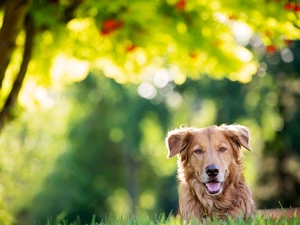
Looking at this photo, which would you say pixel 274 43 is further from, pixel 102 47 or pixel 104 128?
pixel 104 128

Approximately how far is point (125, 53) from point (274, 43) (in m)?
2.80

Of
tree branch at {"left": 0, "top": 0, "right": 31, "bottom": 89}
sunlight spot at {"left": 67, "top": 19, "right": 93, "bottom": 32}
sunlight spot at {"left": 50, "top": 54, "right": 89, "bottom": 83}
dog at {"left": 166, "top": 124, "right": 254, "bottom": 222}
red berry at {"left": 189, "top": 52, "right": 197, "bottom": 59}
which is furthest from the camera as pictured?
sunlight spot at {"left": 50, "top": 54, "right": 89, "bottom": 83}

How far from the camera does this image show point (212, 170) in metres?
7.96

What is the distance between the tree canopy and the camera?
12.1 metres

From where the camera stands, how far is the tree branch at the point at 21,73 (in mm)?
13258

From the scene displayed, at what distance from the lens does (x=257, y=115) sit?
109ft

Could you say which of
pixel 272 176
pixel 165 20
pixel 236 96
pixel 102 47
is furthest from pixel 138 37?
pixel 236 96

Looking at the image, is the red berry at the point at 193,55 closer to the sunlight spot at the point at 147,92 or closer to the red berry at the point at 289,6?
the red berry at the point at 289,6

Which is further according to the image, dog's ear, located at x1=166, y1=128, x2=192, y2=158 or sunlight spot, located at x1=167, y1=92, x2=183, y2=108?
sunlight spot, located at x1=167, y1=92, x2=183, y2=108

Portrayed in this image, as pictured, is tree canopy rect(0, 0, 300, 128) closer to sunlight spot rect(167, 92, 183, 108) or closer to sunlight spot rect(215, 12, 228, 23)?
sunlight spot rect(215, 12, 228, 23)

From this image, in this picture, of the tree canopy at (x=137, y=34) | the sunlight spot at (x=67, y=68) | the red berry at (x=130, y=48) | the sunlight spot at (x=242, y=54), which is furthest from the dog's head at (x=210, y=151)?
the sunlight spot at (x=67, y=68)

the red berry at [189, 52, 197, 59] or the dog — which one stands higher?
the red berry at [189, 52, 197, 59]

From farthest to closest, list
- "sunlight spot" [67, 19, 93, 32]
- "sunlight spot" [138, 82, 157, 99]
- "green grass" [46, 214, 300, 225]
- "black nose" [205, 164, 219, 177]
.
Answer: "sunlight spot" [138, 82, 157, 99], "sunlight spot" [67, 19, 93, 32], "black nose" [205, 164, 219, 177], "green grass" [46, 214, 300, 225]

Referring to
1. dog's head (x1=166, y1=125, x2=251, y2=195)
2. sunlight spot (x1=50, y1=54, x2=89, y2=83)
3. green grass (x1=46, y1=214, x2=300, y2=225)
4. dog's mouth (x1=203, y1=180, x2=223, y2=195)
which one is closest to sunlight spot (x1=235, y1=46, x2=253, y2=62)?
sunlight spot (x1=50, y1=54, x2=89, y2=83)
